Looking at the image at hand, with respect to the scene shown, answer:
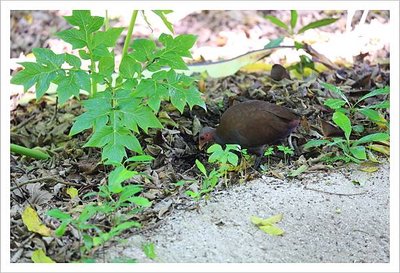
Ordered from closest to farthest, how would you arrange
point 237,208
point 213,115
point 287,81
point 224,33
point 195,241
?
point 195,241, point 237,208, point 213,115, point 287,81, point 224,33

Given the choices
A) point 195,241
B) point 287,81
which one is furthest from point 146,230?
point 287,81

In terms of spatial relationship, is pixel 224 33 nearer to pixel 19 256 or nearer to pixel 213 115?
pixel 213 115

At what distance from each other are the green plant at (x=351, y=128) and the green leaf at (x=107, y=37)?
827mm

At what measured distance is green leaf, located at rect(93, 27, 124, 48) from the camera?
265 cm

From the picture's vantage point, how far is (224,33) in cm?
476

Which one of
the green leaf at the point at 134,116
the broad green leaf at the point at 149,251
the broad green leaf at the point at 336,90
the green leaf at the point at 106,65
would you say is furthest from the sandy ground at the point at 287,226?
the green leaf at the point at 106,65

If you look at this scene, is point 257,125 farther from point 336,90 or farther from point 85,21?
point 85,21

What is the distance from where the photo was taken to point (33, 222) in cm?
235

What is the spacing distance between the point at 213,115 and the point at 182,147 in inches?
12.3

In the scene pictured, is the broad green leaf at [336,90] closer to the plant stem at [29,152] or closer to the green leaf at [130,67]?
the green leaf at [130,67]

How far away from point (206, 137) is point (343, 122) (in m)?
0.53

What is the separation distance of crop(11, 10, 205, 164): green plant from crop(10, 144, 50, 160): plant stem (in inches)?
15.2

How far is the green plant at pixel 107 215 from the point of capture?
7.19ft

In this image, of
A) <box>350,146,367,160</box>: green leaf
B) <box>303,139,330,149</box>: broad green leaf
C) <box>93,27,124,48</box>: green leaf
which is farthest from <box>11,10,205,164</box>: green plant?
<box>350,146,367,160</box>: green leaf
